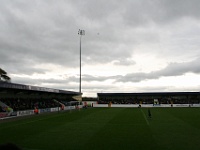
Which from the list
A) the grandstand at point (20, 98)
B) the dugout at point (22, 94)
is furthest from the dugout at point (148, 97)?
the grandstand at point (20, 98)

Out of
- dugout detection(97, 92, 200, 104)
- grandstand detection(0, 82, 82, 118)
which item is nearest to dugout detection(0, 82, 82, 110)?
grandstand detection(0, 82, 82, 118)

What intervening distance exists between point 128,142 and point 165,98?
81220 millimetres

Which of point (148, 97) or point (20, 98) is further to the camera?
point (148, 97)

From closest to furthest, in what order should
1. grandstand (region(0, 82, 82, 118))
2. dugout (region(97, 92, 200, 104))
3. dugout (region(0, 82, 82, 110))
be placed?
grandstand (region(0, 82, 82, 118)) < dugout (region(0, 82, 82, 110)) < dugout (region(97, 92, 200, 104))

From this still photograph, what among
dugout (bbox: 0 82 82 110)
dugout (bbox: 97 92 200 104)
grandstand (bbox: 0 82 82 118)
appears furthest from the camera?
dugout (bbox: 97 92 200 104)

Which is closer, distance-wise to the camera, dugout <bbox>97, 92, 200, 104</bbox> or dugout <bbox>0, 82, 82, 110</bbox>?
dugout <bbox>0, 82, 82, 110</bbox>

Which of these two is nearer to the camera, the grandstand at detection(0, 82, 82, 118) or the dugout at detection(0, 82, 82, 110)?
the grandstand at detection(0, 82, 82, 118)

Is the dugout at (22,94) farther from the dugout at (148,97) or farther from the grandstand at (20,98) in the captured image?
the dugout at (148,97)

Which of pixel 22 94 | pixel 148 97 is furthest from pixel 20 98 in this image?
pixel 148 97

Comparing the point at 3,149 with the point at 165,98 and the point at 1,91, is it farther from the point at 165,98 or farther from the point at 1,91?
the point at 165,98

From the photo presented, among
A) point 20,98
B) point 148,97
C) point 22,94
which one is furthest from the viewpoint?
point 148,97

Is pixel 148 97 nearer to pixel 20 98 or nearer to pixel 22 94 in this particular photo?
pixel 22 94

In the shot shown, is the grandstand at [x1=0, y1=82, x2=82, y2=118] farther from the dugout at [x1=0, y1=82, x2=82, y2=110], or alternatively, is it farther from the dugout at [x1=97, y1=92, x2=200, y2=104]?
the dugout at [x1=97, y1=92, x2=200, y2=104]

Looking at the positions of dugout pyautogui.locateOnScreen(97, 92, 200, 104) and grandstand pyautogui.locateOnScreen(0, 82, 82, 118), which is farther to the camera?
dugout pyautogui.locateOnScreen(97, 92, 200, 104)
